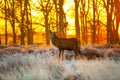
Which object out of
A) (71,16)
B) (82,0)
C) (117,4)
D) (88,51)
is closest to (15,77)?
(88,51)

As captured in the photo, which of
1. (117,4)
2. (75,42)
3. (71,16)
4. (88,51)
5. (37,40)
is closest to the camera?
(75,42)

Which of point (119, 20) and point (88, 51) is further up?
point (119, 20)

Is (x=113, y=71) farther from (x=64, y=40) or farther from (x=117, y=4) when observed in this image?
(x=117, y=4)

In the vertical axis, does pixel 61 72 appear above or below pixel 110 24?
below

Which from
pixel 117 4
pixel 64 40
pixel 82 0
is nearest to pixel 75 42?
pixel 64 40

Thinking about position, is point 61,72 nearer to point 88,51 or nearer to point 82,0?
point 88,51

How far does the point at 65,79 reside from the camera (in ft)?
30.8

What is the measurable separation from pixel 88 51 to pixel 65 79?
9981 millimetres

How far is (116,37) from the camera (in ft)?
100

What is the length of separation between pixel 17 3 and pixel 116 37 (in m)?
16.0

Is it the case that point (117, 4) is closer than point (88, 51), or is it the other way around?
point (88, 51)

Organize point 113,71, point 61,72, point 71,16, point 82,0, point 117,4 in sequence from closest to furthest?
1. point 113,71
2. point 61,72
3. point 117,4
4. point 82,0
5. point 71,16

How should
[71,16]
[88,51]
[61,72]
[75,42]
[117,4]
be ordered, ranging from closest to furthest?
1. [61,72]
2. [75,42]
3. [88,51]
4. [117,4]
5. [71,16]

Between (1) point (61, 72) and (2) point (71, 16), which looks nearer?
(1) point (61, 72)
